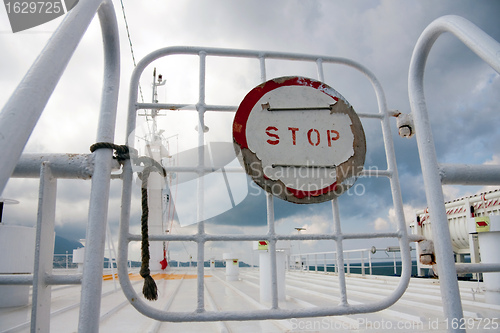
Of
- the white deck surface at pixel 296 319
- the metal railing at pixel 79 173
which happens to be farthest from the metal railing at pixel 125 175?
the white deck surface at pixel 296 319

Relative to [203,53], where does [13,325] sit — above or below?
below

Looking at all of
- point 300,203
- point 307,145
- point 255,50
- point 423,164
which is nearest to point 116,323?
point 300,203

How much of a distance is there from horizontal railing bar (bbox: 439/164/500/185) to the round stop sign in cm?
37

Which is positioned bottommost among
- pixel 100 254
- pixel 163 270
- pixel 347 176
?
pixel 163 270

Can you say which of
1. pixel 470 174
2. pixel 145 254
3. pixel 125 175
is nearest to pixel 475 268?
pixel 470 174

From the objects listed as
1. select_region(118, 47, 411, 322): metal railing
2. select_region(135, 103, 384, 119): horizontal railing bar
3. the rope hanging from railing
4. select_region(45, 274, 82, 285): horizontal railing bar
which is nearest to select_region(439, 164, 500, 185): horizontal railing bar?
select_region(118, 47, 411, 322): metal railing

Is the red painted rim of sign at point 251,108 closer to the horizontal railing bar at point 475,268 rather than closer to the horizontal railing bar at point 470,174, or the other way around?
the horizontal railing bar at point 470,174

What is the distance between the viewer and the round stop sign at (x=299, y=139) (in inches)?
57.1

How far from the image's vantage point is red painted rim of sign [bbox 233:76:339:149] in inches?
57.7

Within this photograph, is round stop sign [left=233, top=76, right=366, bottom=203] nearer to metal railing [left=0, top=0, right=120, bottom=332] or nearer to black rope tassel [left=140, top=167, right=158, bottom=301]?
black rope tassel [left=140, top=167, right=158, bottom=301]

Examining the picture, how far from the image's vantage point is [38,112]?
71 cm

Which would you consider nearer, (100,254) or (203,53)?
(100,254)

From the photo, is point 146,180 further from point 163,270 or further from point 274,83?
point 163,270

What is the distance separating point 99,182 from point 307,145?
0.88 metres
